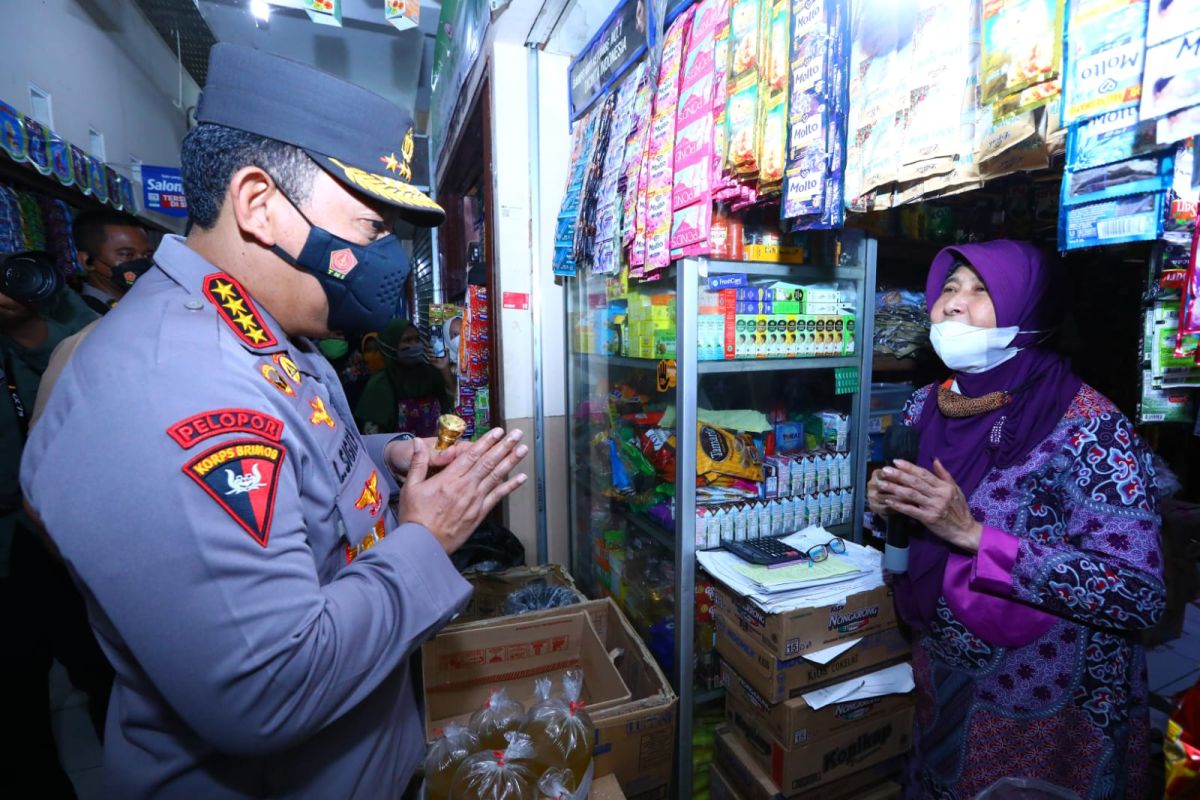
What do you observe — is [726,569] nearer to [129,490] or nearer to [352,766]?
[352,766]

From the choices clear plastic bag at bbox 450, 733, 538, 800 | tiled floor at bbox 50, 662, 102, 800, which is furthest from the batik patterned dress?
tiled floor at bbox 50, 662, 102, 800

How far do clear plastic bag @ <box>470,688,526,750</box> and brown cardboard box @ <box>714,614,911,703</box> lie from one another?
2.53 feet

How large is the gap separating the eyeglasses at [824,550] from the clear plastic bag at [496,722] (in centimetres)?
115

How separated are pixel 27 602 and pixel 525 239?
8.42 feet

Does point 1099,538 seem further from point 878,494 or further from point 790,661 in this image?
point 790,661

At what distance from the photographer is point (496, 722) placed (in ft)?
6.12

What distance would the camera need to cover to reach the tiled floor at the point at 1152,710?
2.32m

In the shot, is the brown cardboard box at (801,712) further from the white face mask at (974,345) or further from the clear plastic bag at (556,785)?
the white face mask at (974,345)

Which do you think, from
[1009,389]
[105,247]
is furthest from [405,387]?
[1009,389]

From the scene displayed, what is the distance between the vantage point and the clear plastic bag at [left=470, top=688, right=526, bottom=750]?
72.0 inches

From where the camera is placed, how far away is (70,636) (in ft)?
6.88

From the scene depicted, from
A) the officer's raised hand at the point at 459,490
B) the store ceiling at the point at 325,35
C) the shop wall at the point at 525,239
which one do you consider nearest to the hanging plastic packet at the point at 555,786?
Result: the officer's raised hand at the point at 459,490

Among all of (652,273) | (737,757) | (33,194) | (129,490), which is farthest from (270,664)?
(33,194)

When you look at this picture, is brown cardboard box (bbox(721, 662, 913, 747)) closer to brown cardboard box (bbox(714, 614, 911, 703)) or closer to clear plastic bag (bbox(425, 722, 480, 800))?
brown cardboard box (bbox(714, 614, 911, 703))
